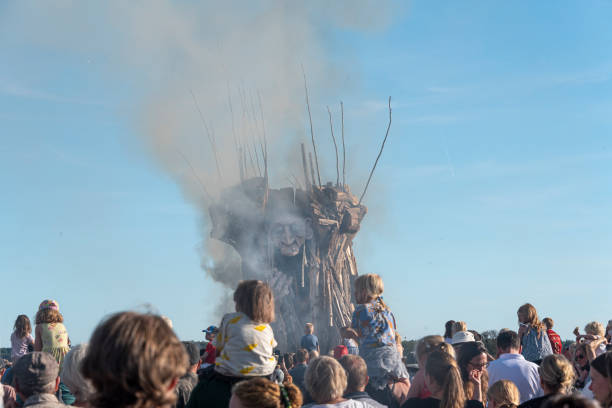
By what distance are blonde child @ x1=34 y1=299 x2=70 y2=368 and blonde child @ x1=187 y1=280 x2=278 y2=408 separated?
2736 mm

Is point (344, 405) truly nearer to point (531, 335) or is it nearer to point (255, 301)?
point (255, 301)

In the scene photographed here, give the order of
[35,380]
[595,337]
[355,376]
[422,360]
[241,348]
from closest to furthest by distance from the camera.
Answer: [35,380]
[241,348]
[355,376]
[422,360]
[595,337]

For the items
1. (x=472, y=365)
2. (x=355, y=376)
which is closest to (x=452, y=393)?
(x=355, y=376)

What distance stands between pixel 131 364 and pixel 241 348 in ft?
9.12

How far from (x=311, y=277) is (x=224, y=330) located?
21.4 m

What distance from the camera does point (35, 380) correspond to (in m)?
4.16

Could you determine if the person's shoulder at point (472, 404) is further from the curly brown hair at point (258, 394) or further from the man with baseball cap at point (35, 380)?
the man with baseball cap at point (35, 380)

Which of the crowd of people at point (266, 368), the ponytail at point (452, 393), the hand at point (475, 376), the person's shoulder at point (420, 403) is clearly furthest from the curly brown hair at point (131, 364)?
the hand at point (475, 376)

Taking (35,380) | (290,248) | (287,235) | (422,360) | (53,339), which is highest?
(287,235)

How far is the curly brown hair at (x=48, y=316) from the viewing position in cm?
706

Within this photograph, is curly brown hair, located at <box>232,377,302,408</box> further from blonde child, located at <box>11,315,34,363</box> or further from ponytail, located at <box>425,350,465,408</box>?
blonde child, located at <box>11,315,34,363</box>

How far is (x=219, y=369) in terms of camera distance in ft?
15.9

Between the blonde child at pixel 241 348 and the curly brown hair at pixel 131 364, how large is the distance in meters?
2.67

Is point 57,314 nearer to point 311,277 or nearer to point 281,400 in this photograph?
point 281,400
